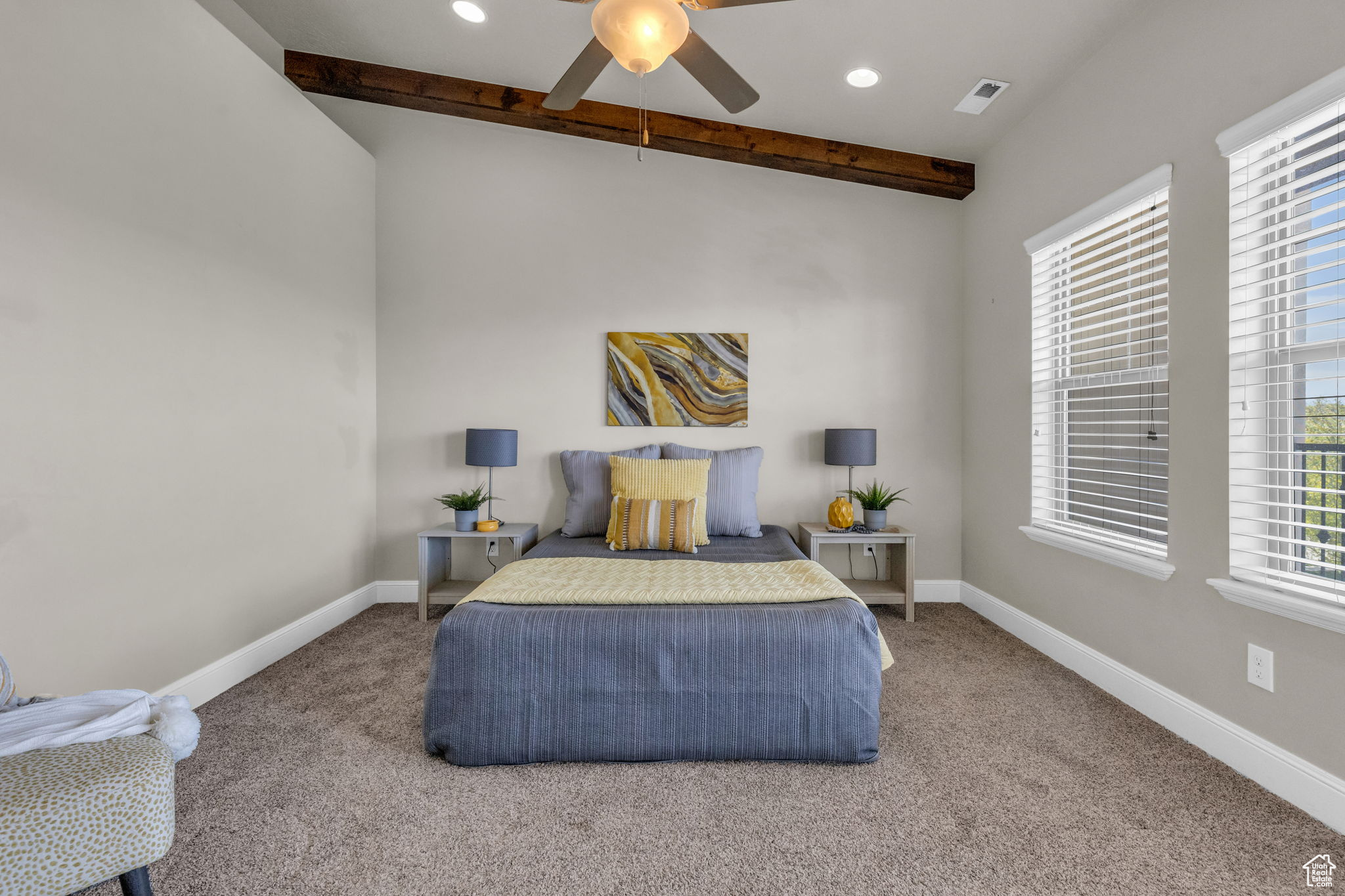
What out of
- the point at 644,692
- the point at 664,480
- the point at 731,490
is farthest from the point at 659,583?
the point at 731,490

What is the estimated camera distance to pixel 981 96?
3002mm

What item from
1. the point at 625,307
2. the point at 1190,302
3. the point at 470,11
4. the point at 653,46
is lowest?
the point at 1190,302

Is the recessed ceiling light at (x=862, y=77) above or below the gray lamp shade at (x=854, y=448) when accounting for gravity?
above

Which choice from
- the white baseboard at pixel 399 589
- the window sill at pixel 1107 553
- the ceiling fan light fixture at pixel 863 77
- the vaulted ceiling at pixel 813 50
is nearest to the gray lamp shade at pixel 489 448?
the white baseboard at pixel 399 589

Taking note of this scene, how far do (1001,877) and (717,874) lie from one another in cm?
70

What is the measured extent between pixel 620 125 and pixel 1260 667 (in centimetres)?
382

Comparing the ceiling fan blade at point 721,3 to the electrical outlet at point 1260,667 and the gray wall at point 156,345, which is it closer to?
the gray wall at point 156,345

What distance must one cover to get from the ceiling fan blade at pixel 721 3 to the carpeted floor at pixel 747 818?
237cm

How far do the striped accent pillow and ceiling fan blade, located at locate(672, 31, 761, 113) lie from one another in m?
1.90

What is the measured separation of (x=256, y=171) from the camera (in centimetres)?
282

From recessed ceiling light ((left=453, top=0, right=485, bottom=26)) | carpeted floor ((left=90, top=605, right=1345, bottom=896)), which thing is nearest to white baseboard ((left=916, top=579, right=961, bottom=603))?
carpeted floor ((left=90, top=605, right=1345, bottom=896))

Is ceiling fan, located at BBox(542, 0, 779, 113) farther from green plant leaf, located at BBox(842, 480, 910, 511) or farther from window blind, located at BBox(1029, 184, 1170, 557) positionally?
green plant leaf, located at BBox(842, 480, 910, 511)

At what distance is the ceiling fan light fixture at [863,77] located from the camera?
289 cm

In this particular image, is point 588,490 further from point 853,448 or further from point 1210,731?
point 1210,731
